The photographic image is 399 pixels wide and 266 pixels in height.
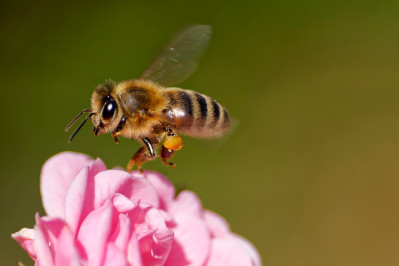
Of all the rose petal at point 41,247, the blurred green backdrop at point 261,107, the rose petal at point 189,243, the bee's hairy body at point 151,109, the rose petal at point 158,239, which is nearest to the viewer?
the rose petal at point 41,247

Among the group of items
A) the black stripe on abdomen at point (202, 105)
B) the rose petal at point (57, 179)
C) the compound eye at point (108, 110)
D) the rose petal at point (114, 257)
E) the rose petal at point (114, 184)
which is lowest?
the rose petal at point (114, 257)

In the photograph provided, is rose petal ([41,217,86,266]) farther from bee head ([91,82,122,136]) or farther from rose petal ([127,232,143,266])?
bee head ([91,82,122,136])

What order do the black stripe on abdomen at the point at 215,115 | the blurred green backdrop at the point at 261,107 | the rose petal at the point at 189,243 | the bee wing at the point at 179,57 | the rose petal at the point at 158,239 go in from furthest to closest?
the blurred green backdrop at the point at 261,107, the bee wing at the point at 179,57, the black stripe on abdomen at the point at 215,115, the rose petal at the point at 189,243, the rose petal at the point at 158,239

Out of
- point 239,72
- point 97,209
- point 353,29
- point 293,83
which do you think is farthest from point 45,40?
point 97,209

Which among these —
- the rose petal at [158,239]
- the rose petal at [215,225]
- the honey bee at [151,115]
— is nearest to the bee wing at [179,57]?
the honey bee at [151,115]

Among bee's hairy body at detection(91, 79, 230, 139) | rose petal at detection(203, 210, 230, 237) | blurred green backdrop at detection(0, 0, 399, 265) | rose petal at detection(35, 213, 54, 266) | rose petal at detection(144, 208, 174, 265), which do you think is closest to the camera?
rose petal at detection(35, 213, 54, 266)

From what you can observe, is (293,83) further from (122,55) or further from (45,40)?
(45,40)

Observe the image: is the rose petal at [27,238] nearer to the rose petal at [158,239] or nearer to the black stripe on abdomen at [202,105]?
the rose petal at [158,239]

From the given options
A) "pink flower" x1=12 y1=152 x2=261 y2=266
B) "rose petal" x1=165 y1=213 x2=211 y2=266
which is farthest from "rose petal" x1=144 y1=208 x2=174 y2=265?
"rose petal" x1=165 y1=213 x2=211 y2=266
